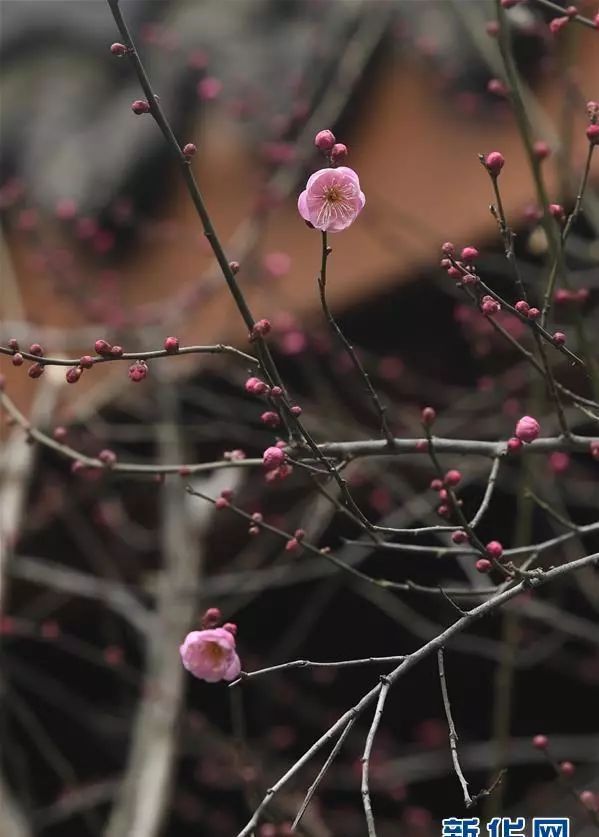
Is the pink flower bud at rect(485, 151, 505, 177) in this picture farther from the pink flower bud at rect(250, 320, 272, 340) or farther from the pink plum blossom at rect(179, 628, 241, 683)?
the pink plum blossom at rect(179, 628, 241, 683)

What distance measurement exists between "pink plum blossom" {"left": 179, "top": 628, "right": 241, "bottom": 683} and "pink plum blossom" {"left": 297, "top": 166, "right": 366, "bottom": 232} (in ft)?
1.79

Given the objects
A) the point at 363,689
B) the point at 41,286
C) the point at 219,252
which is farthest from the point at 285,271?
the point at 219,252

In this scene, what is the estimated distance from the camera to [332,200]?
1280mm

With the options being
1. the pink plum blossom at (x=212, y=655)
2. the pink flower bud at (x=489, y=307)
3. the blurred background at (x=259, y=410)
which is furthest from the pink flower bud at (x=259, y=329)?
the blurred background at (x=259, y=410)

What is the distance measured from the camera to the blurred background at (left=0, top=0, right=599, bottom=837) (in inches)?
126

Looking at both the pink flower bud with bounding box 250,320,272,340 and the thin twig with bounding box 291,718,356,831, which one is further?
the pink flower bud with bounding box 250,320,272,340

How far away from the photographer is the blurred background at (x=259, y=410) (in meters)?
3.20

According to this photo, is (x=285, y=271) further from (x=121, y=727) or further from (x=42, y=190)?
(x=121, y=727)

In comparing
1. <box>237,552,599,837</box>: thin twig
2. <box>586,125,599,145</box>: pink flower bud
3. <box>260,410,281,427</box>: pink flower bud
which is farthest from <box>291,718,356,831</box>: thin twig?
<box>586,125,599,145</box>: pink flower bud

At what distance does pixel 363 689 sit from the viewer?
4.14m

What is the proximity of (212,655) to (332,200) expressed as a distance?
62cm

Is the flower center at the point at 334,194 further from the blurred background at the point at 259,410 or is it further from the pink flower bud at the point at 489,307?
the blurred background at the point at 259,410

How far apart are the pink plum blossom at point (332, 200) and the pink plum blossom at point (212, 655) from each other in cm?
55

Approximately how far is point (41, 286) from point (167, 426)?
1.13 m
